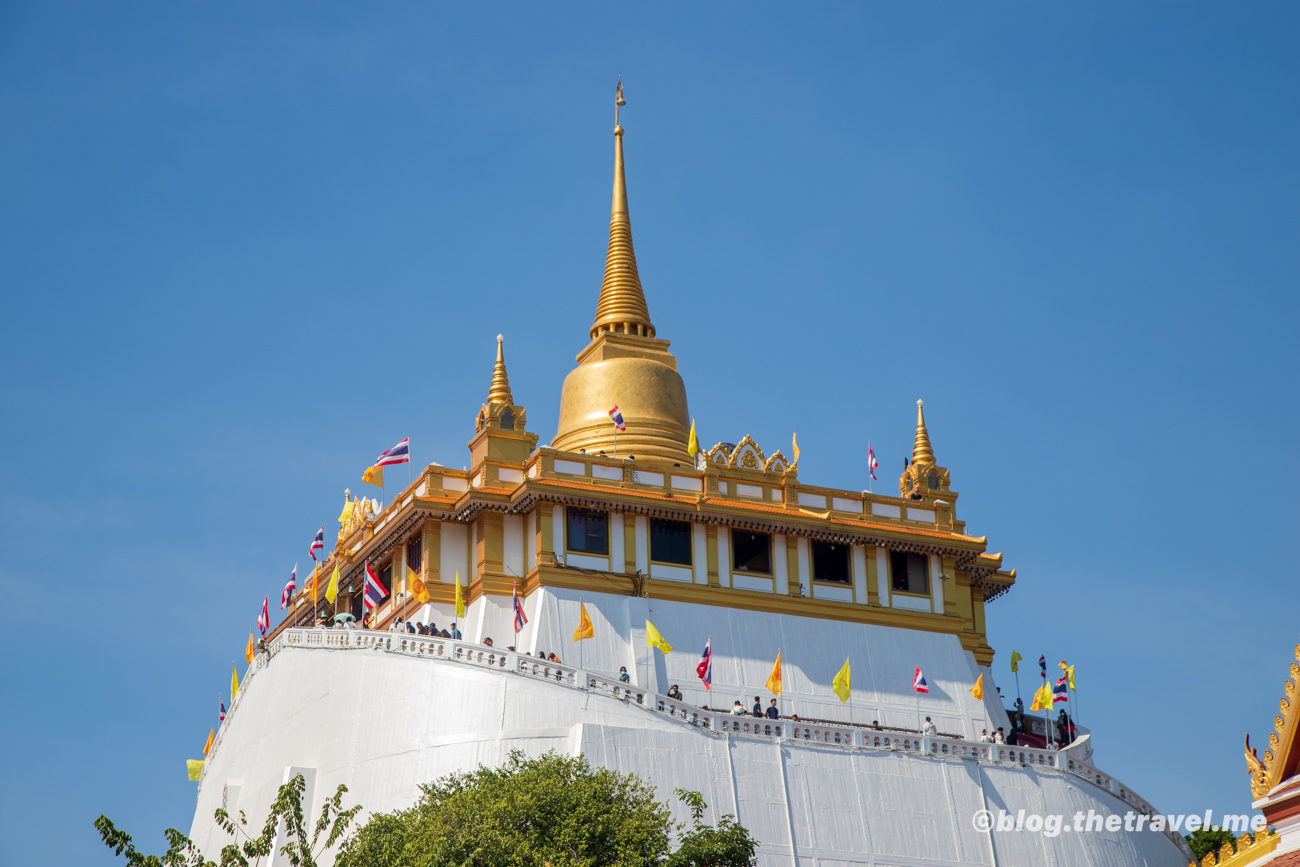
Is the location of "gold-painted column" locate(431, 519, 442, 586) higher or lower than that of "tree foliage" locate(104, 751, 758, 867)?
higher

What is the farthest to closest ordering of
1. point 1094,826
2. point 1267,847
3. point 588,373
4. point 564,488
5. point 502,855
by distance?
point 588,373 < point 564,488 < point 1094,826 < point 502,855 < point 1267,847

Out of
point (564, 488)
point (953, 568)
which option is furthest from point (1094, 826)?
point (564, 488)

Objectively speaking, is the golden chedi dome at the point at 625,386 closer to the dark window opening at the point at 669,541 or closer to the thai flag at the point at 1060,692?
the dark window opening at the point at 669,541

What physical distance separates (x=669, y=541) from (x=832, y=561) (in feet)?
18.3

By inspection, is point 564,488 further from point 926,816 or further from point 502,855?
point 502,855

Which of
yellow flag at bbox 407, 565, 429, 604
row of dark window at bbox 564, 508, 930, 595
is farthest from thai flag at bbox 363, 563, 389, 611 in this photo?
row of dark window at bbox 564, 508, 930, 595

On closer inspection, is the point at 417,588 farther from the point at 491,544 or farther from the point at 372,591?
the point at 491,544

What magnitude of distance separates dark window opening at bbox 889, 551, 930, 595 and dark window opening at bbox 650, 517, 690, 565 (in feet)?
23.3

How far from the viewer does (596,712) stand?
5219 cm

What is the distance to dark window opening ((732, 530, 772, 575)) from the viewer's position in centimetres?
6241

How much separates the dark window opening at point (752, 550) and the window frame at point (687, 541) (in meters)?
1.49

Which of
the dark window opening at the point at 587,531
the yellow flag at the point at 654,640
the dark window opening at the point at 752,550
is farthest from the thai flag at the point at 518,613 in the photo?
the dark window opening at the point at 752,550

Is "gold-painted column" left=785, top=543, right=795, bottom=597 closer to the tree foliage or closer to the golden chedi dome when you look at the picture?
the golden chedi dome

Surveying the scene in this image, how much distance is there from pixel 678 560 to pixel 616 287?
1434cm
